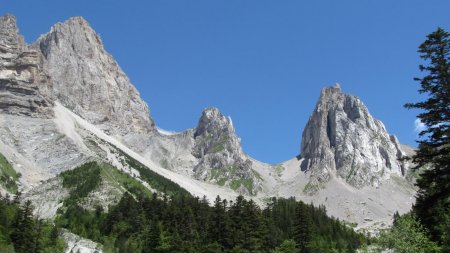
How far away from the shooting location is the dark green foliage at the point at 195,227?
106m

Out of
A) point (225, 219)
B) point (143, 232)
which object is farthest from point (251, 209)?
point (143, 232)

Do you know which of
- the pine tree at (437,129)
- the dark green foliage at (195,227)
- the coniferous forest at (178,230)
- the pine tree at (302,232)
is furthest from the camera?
the pine tree at (302,232)

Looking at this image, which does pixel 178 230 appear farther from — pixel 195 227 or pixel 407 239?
pixel 407 239

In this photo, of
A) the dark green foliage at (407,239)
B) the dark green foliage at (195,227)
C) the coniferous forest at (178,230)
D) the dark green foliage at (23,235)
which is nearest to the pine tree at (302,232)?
the coniferous forest at (178,230)

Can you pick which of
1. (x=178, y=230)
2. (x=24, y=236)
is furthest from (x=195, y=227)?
(x=24, y=236)

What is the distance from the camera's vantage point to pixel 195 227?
126 m

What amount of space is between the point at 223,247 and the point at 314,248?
71.9 ft

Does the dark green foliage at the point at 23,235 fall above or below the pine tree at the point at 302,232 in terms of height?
below

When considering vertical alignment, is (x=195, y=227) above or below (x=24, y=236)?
above

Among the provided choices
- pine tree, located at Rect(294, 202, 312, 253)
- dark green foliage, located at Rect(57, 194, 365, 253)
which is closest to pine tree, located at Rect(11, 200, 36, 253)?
dark green foliage, located at Rect(57, 194, 365, 253)

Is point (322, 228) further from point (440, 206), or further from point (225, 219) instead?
point (440, 206)

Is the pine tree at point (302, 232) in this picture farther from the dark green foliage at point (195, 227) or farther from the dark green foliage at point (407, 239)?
the dark green foliage at point (407, 239)

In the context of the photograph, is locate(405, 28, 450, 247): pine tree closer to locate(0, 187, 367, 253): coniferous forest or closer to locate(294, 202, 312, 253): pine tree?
locate(0, 187, 367, 253): coniferous forest

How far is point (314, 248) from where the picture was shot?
375 ft
